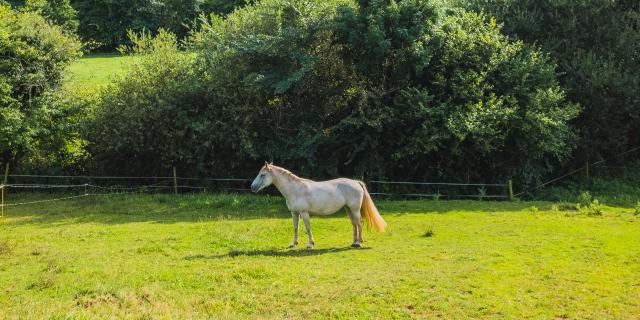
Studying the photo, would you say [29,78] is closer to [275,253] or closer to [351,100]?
[351,100]

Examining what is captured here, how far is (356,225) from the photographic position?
15.6m

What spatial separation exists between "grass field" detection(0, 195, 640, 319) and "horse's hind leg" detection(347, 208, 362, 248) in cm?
39

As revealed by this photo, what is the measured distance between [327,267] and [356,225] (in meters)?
2.25

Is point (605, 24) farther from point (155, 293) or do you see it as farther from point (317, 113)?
point (155, 293)

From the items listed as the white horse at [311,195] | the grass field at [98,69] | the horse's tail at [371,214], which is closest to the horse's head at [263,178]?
the white horse at [311,195]

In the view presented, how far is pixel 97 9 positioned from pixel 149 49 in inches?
1508

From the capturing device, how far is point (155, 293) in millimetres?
11961

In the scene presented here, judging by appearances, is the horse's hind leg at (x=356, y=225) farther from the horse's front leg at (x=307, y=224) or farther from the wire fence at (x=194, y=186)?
the wire fence at (x=194, y=186)

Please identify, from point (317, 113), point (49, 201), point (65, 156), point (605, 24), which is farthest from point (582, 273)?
point (65, 156)

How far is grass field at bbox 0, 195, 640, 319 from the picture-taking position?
1113 centimetres

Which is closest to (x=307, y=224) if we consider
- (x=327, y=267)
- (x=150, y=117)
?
(x=327, y=267)

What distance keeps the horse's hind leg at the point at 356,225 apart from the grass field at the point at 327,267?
0.39m

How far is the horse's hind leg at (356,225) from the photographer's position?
1550 cm

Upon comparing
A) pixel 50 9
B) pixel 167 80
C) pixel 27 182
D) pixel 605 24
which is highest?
pixel 50 9
